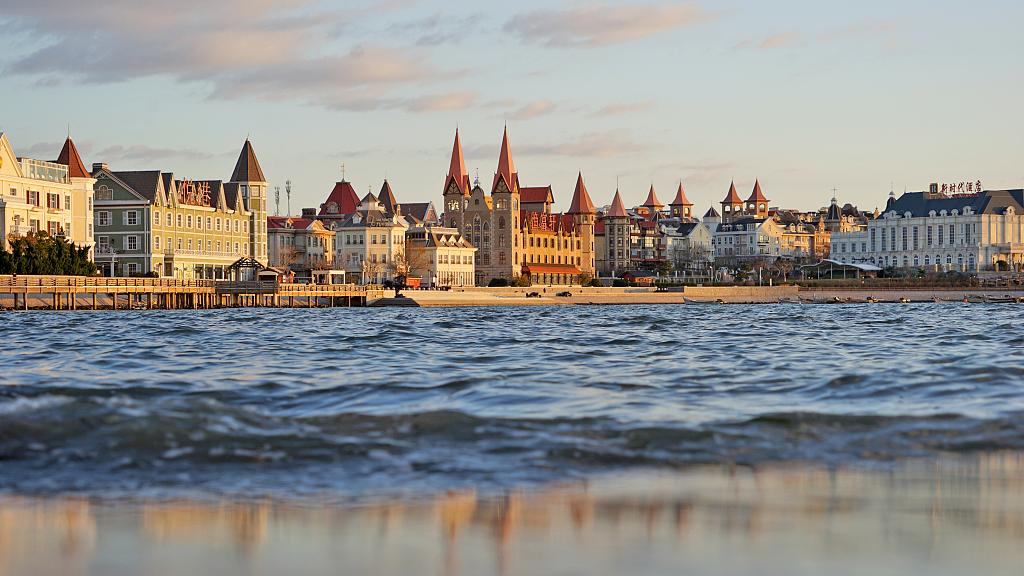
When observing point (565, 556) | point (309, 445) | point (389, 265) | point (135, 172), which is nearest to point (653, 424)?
point (309, 445)

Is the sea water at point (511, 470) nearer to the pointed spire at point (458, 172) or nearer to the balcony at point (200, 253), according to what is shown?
the balcony at point (200, 253)

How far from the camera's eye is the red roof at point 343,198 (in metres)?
132

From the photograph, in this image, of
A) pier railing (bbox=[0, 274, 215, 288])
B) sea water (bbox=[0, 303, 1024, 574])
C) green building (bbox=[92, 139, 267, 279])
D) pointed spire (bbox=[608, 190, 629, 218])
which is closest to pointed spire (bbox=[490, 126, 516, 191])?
pointed spire (bbox=[608, 190, 629, 218])

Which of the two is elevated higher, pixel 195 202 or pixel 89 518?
pixel 195 202

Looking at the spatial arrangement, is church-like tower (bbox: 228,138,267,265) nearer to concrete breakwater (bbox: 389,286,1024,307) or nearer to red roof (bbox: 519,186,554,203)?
concrete breakwater (bbox: 389,286,1024,307)

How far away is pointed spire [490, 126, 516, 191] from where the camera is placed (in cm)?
13400

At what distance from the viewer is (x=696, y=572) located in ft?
14.3

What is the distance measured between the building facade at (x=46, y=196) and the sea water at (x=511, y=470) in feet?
170

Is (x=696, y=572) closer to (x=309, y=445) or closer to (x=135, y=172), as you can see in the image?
(x=309, y=445)

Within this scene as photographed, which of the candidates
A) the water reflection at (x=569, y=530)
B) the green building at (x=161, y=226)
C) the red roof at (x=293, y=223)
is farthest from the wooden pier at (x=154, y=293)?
the water reflection at (x=569, y=530)

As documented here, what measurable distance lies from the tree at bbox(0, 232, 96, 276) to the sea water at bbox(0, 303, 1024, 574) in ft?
143

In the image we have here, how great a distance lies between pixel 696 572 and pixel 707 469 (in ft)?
8.32

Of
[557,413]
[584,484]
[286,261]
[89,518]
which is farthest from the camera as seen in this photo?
[286,261]

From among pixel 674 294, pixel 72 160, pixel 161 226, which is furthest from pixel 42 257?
pixel 674 294
